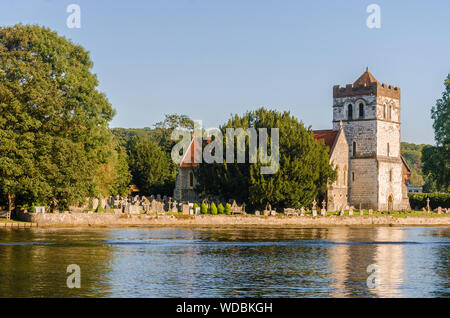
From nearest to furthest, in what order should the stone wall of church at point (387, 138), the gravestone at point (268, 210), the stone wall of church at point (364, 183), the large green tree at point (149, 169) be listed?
the gravestone at point (268, 210) < the stone wall of church at point (364, 183) < the stone wall of church at point (387, 138) < the large green tree at point (149, 169)

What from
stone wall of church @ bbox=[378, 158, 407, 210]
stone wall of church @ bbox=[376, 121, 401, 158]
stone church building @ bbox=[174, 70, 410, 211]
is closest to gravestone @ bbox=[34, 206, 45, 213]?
stone church building @ bbox=[174, 70, 410, 211]

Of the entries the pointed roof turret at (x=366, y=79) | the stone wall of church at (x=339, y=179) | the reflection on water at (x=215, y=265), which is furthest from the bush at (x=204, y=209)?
the pointed roof turret at (x=366, y=79)

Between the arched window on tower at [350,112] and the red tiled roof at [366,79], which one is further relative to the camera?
the arched window on tower at [350,112]

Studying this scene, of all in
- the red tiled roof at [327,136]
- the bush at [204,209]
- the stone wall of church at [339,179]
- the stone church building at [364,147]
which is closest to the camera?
the bush at [204,209]

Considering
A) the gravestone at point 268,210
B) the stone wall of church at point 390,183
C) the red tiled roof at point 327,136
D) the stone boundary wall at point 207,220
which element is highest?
the red tiled roof at point 327,136

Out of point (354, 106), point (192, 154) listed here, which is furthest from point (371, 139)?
point (192, 154)

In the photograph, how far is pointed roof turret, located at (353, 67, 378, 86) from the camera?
85312 mm

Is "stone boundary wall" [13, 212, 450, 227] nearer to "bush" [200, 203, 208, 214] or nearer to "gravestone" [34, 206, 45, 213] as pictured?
"gravestone" [34, 206, 45, 213]

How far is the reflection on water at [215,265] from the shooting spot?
77.2ft

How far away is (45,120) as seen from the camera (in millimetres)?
53250

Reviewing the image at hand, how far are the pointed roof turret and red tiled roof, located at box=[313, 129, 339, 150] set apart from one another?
25.2 feet

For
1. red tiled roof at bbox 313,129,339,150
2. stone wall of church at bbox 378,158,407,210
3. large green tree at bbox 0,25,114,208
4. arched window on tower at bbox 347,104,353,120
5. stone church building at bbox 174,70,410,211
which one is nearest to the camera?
large green tree at bbox 0,25,114,208

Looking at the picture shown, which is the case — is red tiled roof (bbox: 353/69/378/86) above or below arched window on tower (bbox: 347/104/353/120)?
above

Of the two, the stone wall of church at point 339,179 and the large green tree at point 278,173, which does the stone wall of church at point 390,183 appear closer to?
the stone wall of church at point 339,179
